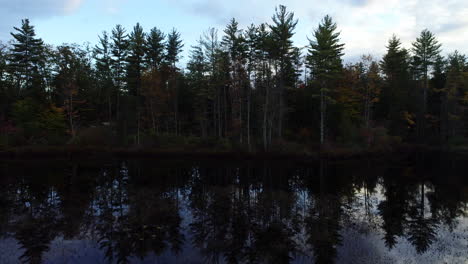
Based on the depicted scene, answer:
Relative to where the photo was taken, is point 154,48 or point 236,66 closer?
point 236,66

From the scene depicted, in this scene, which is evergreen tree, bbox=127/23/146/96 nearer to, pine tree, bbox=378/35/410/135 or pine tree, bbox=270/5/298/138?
pine tree, bbox=270/5/298/138

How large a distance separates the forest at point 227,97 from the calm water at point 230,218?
14.2 meters

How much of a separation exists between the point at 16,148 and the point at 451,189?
41.1m

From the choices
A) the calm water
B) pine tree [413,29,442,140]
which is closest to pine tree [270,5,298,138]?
the calm water

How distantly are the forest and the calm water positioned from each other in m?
14.2

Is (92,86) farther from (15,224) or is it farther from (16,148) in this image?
(15,224)

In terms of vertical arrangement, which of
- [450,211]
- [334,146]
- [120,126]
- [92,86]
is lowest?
[450,211]

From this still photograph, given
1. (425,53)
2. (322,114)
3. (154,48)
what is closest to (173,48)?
(154,48)

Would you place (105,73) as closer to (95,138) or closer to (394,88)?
(95,138)

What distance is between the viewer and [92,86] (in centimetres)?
4850

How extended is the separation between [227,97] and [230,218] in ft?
103

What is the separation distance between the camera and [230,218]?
36.1ft

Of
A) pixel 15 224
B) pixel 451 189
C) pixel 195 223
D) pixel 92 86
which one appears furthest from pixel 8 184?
pixel 92 86

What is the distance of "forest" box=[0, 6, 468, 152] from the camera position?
3350 centimetres
